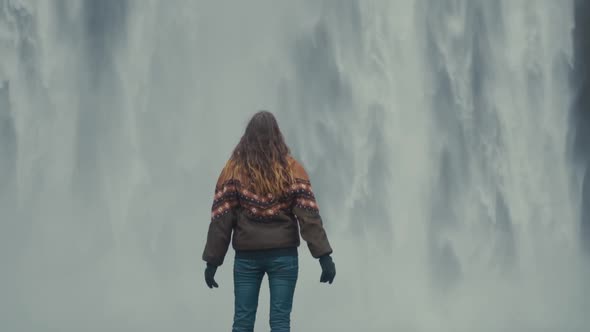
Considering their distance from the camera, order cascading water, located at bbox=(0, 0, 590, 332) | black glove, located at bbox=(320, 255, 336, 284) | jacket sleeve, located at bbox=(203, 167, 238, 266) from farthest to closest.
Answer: cascading water, located at bbox=(0, 0, 590, 332) → jacket sleeve, located at bbox=(203, 167, 238, 266) → black glove, located at bbox=(320, 255, 336, 284)

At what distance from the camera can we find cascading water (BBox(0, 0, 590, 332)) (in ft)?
64.3

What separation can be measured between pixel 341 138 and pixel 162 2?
18.2 ft

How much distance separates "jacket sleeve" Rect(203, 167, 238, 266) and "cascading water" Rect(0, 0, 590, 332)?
44.1 feet

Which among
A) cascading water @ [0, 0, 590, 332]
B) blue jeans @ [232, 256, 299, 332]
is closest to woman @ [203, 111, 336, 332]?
blue jeans @ [232, 256, 299, 332]

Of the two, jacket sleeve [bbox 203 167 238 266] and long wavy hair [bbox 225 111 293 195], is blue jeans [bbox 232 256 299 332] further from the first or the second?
long wavy hair [bbox 225 111 293 195]

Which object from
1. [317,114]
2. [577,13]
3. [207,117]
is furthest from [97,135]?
[577,13]

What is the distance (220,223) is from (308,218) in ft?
1.85

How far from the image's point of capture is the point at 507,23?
822 inches

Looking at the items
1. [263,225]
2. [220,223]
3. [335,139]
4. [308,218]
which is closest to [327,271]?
[308,218]

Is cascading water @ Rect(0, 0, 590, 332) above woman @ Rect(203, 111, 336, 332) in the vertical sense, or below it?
above

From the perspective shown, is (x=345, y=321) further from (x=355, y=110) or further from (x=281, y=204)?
(x=281, y=204)

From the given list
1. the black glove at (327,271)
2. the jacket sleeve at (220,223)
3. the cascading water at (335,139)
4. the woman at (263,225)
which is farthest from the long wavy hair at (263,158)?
the cascading water at (335,139)

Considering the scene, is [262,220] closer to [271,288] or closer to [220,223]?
[220,223]

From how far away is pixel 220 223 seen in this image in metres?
5.64
